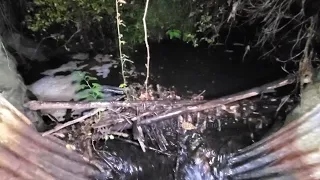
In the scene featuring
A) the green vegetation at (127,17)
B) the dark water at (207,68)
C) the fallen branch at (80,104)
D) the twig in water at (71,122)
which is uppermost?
the green vegetation at (127,17)

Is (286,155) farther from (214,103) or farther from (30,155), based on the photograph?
(30,155)

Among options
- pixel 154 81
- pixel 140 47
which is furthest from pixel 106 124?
pixel 140 47

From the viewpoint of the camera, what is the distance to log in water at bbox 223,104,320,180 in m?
2.79

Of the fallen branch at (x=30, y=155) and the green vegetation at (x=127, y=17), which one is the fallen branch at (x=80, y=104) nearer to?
the fallen branch at (x=30, y=155)

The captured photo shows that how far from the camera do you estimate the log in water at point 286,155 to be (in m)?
2.79

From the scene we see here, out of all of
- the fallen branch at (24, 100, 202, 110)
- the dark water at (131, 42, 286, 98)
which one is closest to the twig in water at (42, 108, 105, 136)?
the fallen branch at (24, 100, 202, 110)

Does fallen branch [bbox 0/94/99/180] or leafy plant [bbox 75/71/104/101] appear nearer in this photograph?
fallen branch [bbox 0/94/99/180]

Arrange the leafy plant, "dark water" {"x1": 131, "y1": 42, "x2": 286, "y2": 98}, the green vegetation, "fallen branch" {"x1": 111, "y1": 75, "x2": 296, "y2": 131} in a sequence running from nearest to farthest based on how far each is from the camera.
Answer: "fallen branch" {"x1": 111, "y1": 75, "x2": 296, "y2": 131}
the leafy plant
"dark water" {"x1": 131, "y1": 42, "x2": 286, "y2": 98}
the green vegetation

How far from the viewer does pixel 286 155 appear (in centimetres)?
297

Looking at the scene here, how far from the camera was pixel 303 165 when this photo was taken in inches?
111

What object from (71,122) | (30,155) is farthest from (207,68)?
(30,155)

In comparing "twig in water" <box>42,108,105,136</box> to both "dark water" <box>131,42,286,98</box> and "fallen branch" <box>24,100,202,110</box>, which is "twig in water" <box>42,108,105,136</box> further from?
"dark water" <box>131,42,286,98</box>

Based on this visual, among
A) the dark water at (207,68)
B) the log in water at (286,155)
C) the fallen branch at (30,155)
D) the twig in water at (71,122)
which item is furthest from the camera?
the dark water at (207,68)

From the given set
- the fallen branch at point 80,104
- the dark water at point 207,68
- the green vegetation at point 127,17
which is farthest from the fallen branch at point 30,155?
the green vegetation at point 127,17
